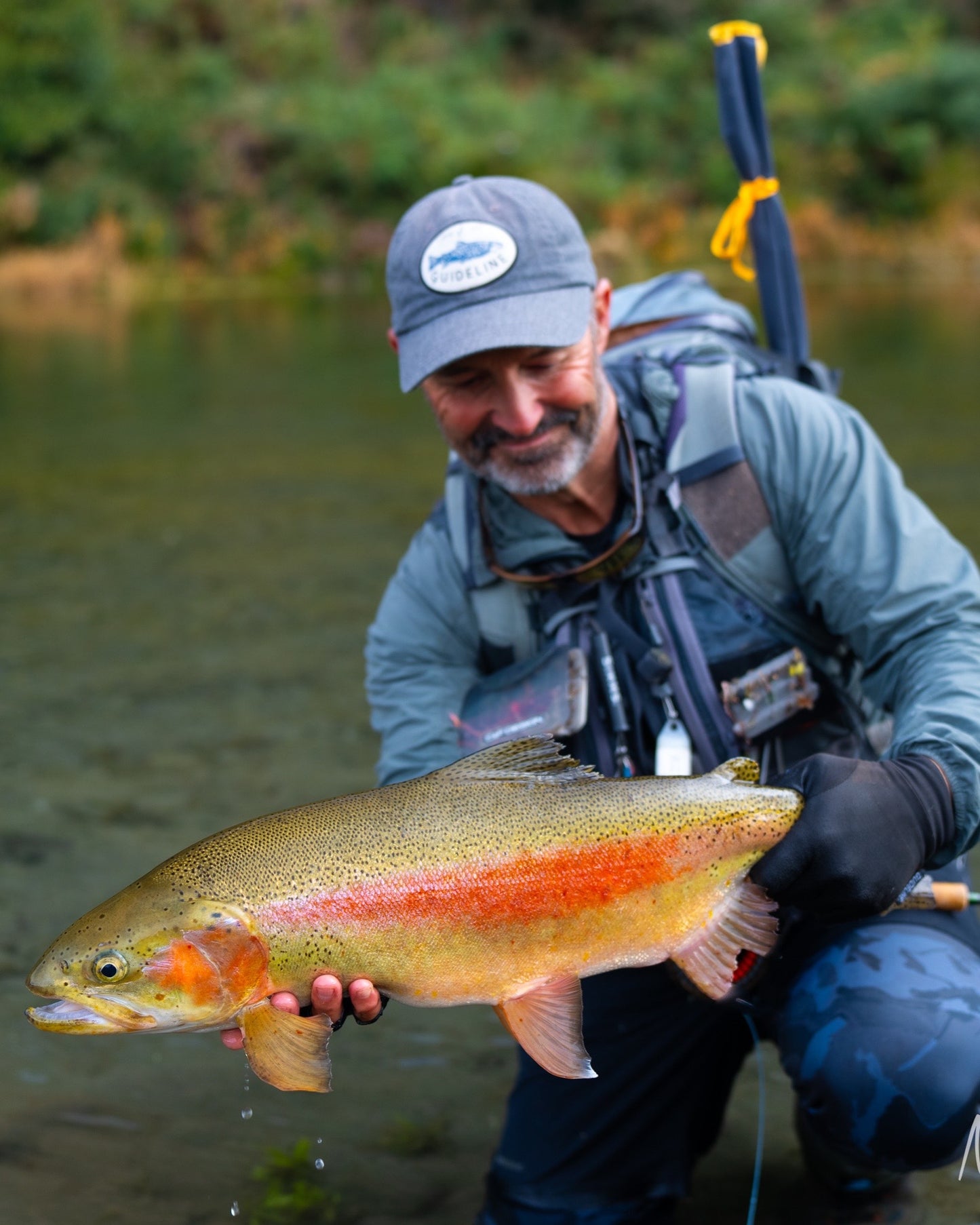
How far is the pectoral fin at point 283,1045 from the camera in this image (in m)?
2.37

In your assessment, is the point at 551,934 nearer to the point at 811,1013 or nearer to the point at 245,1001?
the point at 245,1001

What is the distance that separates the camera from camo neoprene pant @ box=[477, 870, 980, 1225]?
8.84 ft

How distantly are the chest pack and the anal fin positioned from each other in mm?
573

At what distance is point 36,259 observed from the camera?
27859 mm

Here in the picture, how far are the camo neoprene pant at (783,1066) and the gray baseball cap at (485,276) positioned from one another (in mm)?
1408

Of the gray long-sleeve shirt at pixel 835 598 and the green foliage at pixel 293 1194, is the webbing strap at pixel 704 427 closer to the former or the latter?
the gray long-sleeve shirt at pixel 835 598

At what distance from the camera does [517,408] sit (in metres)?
3.09

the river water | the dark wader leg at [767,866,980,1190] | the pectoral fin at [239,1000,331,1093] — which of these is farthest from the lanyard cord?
the pectoral fin at [239,1000,331,1093]

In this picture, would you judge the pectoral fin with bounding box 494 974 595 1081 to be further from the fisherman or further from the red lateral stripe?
the fisherman

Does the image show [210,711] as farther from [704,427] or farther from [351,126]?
[351,126]

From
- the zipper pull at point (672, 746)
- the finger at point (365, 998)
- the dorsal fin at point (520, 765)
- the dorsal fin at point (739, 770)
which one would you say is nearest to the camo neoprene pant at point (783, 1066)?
the zipper pull at point (672, 746)

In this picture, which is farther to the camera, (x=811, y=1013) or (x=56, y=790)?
(x=56, y=790)

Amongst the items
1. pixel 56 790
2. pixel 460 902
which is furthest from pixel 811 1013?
pixel 56 790

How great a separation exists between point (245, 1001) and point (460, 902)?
39cm
